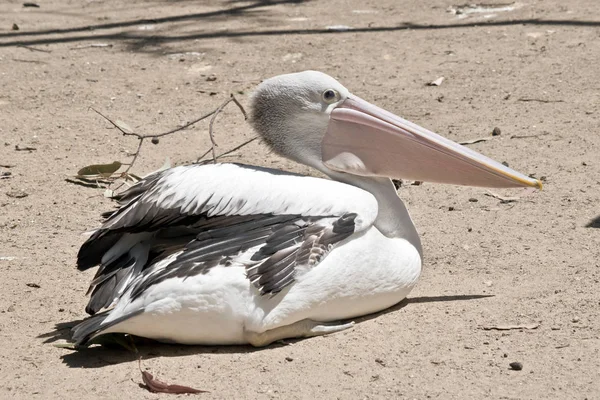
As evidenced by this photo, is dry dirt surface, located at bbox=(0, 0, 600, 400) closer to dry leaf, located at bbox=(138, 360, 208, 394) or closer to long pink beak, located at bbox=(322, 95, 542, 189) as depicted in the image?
dry leaf, located at bbox=(138, 360, 208, 394)

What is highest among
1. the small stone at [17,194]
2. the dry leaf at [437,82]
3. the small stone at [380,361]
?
the dry leaf at [437,82]

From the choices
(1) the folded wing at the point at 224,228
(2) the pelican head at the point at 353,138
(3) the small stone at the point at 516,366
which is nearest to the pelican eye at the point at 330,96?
(2) the pelican head at the point at 353,138

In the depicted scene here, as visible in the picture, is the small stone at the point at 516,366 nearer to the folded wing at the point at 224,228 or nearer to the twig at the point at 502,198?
the folded wing at the point at 224,228

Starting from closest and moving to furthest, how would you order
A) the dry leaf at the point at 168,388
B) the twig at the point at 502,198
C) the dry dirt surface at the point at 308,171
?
the dry leaf at the point at 168,388, the dry dirt surface at the point at 308,171, the twig at the point at 502,198

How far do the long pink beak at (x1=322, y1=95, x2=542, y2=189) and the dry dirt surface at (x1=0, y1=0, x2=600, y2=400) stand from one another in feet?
1.55

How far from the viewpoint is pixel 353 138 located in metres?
3.79

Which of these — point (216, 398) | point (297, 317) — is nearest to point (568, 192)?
point (297, 317)

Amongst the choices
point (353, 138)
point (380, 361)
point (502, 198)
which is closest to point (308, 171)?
point (502, 198)

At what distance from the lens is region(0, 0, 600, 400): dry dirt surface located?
325 cm

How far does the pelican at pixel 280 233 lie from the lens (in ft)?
11.0

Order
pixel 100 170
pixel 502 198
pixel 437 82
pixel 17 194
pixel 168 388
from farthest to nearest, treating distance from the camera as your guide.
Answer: pixel 437 82 → pixel 100 170 → pixel 17 194 → pixel 502 198 → pixel 168 388

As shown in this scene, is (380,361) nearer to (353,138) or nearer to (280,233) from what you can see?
(280,233)

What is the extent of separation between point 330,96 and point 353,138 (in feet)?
0.62

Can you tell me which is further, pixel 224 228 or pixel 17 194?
pixel 17 194
